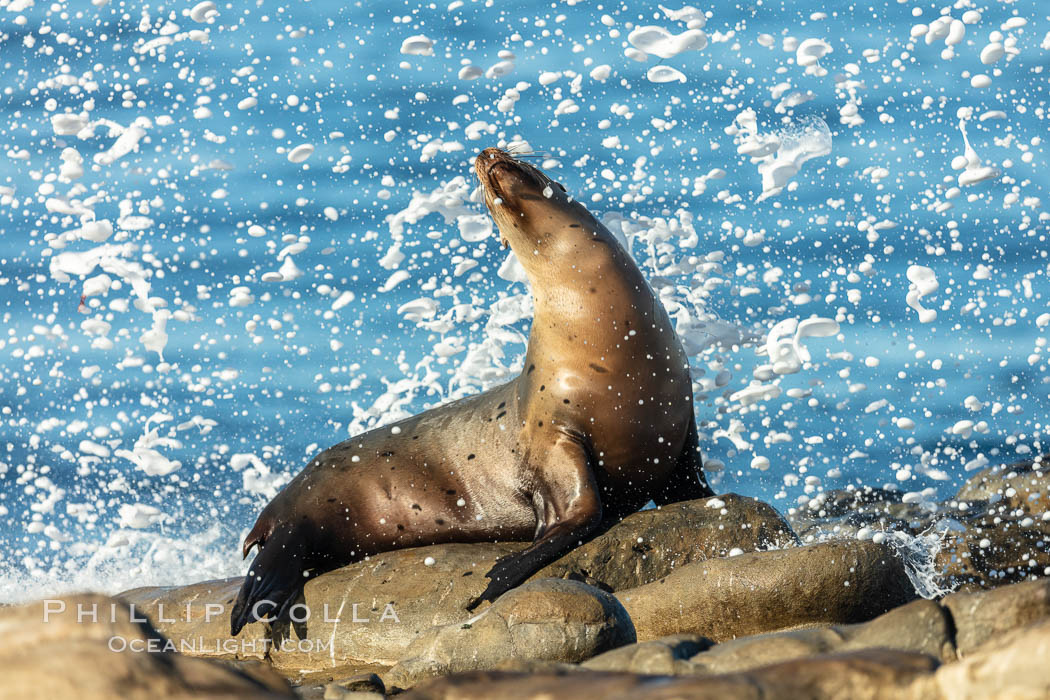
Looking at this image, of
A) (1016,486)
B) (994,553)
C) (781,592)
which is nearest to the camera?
(781,592)

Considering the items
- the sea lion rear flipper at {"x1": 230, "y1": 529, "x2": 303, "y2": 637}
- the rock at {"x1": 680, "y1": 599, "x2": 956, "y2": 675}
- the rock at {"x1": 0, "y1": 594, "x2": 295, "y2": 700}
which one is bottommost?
the sea lion rear flipper at {"x1": 230, "y1": 529, "x2": 303, "y2": 637}

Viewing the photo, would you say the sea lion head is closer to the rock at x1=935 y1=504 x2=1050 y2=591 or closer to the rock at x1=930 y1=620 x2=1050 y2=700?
the rock at x1=935 y1=504 x2=1050 y2=591

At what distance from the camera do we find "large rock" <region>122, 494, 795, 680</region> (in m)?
6.13

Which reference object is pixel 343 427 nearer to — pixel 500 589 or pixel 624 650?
pixel 500 589

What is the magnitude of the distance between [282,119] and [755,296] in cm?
713

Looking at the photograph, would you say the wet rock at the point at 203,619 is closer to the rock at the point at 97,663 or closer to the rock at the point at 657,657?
the rock at the point at 657,657

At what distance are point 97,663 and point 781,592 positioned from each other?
3.55 m

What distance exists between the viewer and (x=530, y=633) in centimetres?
461

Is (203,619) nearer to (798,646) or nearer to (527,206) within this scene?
(527,206)

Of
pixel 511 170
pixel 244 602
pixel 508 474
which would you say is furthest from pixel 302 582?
pixel 511 170

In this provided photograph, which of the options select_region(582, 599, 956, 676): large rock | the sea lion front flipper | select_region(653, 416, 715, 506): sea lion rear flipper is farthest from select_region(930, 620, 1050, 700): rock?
select_region(653, 416, 715, 506): sea lion rear flipper

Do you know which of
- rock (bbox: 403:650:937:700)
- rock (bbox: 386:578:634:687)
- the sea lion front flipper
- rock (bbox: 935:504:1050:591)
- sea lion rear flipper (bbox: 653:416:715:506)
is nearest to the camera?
rock (bbox: 403:650:937:700)

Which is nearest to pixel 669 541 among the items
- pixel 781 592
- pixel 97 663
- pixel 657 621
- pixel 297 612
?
pixel 657 621

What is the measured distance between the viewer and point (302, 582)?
22.3 ft
